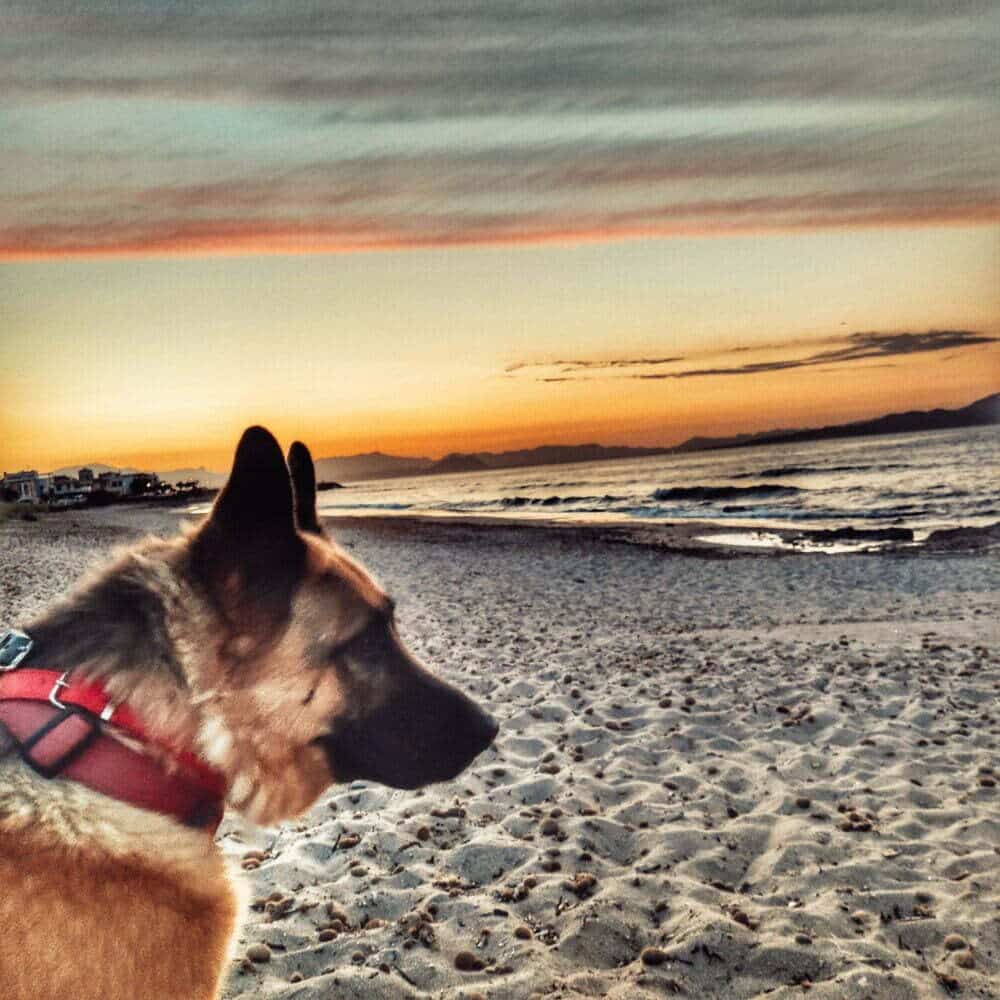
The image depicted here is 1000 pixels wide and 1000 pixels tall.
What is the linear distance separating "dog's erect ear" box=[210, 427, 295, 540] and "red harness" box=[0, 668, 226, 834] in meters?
0.56

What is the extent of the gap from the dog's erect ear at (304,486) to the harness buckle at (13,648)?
45.2 inches

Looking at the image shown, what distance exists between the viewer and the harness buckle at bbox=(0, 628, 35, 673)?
1979 mm

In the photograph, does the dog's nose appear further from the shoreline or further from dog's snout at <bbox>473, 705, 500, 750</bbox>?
the shoreline

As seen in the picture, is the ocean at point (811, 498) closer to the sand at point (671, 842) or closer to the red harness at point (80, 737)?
the sand at point (671, 842)

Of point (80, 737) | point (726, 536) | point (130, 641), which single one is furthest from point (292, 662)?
point (726, 536)

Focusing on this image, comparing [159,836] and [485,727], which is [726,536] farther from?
[159,836]

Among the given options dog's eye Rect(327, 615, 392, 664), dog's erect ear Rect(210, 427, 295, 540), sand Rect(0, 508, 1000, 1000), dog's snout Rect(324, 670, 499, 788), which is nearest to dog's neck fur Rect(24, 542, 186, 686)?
dog's erect ear Rect(210, 427, 295, 540)

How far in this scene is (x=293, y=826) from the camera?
496 centimetres

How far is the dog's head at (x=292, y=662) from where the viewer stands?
90.8 inches

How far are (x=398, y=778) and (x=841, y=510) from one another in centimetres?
2802

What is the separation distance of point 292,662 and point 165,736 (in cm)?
49

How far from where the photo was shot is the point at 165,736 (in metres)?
2.09

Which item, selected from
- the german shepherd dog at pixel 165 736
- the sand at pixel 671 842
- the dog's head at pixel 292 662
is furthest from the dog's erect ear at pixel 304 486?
the sand at pixel 671 842

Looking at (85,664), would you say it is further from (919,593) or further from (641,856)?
(919,593)
